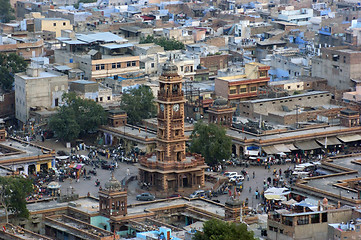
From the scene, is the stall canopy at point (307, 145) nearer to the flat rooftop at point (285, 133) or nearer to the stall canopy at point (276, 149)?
the flat rooftop at point (285, 133)

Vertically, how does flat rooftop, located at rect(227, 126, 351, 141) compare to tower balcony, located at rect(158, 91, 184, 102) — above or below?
below

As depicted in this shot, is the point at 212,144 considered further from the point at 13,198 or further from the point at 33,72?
the point at 33,72

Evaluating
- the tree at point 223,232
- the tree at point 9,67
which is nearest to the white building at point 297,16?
the tree at point 9,67

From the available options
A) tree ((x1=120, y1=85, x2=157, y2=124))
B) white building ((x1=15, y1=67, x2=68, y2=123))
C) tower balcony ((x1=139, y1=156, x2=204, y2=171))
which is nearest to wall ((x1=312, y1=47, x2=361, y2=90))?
tree ((x1=120, y1=85, x2=157, y2=124))

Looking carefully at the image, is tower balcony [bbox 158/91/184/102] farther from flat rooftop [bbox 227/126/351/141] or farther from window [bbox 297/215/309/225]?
window [bbox 297/215/309/225]

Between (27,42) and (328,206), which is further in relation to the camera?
(27,42)

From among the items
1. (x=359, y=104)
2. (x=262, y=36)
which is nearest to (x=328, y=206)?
(x=359, y=104)

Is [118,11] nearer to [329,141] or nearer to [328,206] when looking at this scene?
[329,141]
